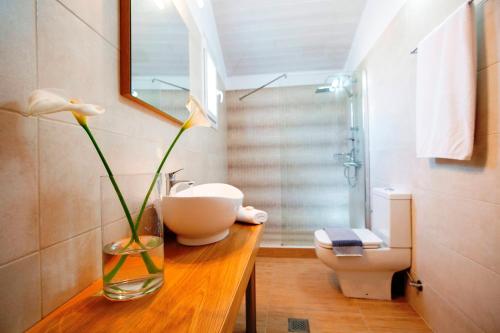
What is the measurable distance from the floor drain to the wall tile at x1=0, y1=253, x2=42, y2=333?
1366 mm

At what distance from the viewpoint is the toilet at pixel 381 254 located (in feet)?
5.25

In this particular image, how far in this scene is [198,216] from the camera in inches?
31.7

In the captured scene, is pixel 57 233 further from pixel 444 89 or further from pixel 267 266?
pixel 267 266

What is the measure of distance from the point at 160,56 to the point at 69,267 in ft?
3.16

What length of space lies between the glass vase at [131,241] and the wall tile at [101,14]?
48 centimetres

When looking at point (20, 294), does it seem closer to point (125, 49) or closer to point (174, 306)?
point (174, 306)

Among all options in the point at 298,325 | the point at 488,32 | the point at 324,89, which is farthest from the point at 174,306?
the point at 324,89

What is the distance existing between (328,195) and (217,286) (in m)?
2.37

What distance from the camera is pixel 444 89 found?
44.7 inches

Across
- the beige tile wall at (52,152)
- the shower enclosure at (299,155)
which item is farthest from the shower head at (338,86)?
the beige tile wall at (52,152)

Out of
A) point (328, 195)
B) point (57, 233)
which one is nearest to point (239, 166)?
point (328, 195)

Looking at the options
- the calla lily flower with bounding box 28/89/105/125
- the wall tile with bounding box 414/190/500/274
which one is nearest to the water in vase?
the calla lily flower with bounding box 28/89/105/125

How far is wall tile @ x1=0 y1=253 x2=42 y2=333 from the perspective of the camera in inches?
16.7

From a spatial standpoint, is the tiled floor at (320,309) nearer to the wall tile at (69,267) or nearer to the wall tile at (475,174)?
the wall tile at (475,174)
